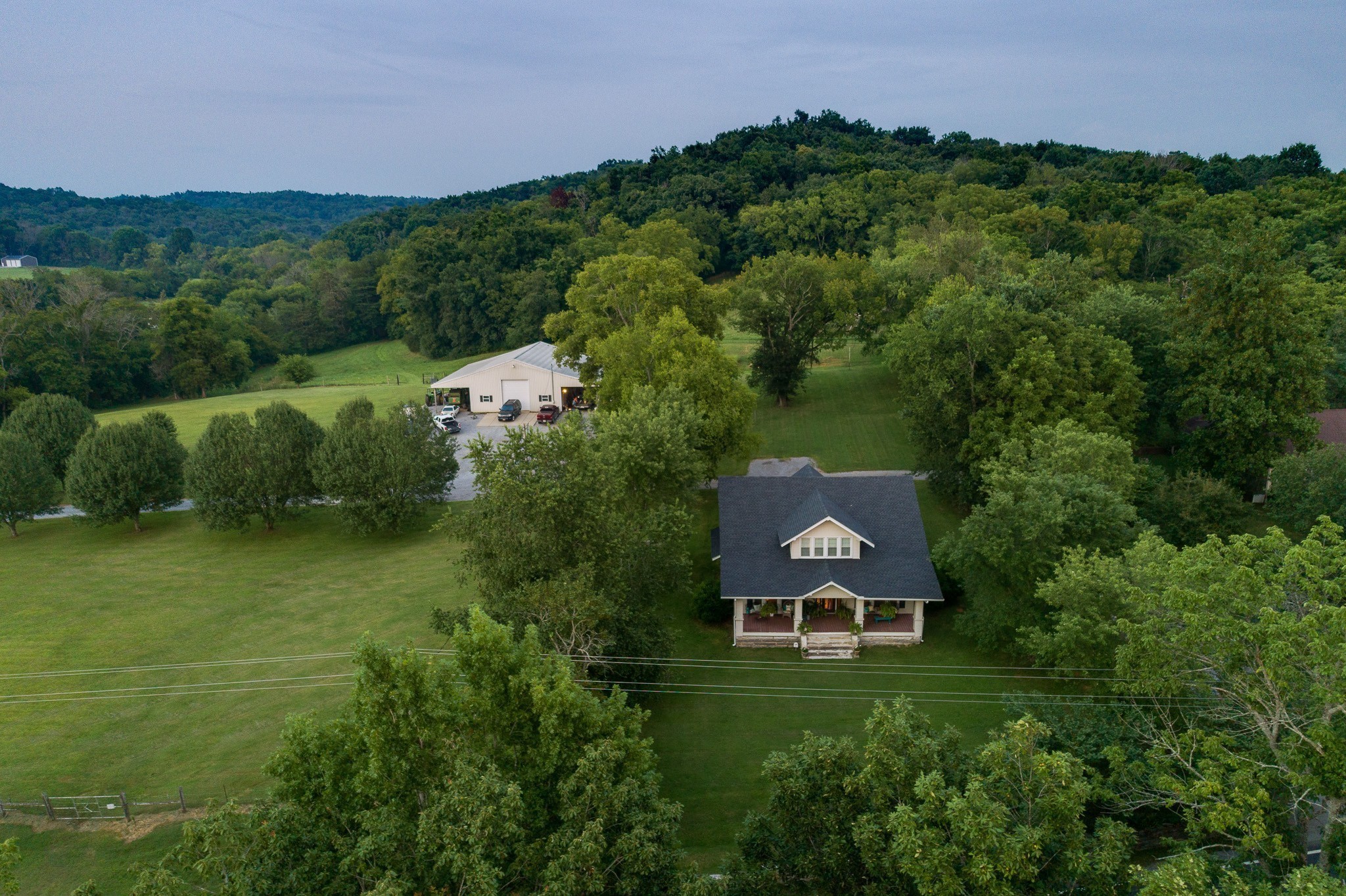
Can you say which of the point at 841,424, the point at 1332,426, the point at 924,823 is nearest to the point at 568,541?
the point at 924,823

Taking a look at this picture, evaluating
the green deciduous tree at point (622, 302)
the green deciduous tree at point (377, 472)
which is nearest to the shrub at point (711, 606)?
the green deciduous tree at point (377, 472)

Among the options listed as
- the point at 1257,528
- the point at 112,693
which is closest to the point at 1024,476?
the point at 1257,528

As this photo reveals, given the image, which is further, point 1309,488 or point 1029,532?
point 1309,488

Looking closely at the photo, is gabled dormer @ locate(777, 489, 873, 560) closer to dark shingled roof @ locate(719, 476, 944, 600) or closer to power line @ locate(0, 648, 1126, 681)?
dark shingled roof @ locate(719, 476, 944, 600)

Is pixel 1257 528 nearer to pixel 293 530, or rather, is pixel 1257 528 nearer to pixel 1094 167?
pixel 293 530

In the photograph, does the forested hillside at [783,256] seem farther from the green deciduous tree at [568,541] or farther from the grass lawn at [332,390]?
the green deciduous tree at [568,541]

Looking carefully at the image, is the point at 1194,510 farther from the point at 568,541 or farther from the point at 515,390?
the point at 515,390

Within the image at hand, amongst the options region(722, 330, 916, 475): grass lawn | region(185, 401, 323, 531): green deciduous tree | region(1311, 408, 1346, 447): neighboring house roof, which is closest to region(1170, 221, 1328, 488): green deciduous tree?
region(1311, 408, 1346, 447): neighboring house roof
